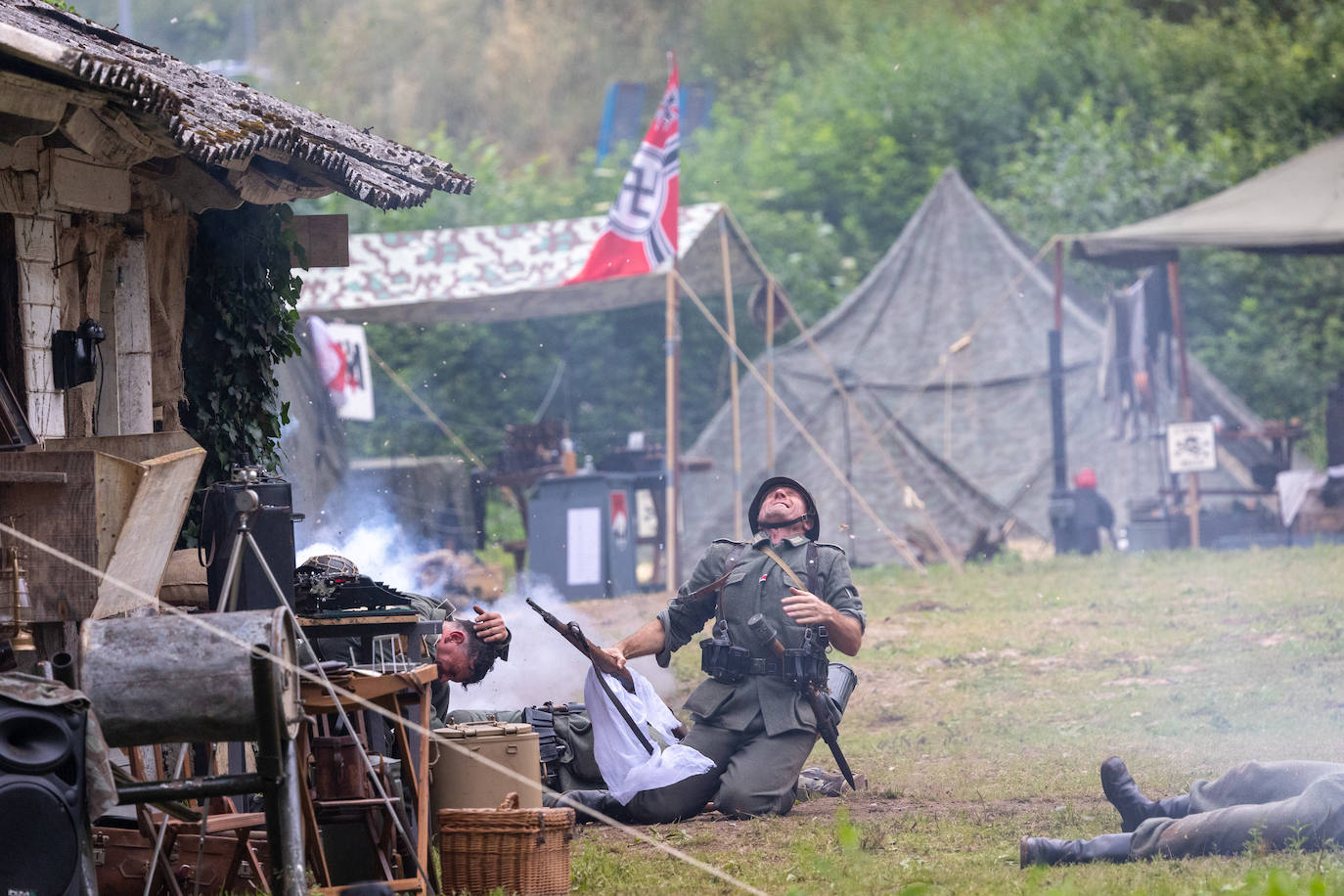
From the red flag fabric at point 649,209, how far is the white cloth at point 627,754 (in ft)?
20.9

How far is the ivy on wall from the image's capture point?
22.1 ft

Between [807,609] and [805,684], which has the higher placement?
[807,609]

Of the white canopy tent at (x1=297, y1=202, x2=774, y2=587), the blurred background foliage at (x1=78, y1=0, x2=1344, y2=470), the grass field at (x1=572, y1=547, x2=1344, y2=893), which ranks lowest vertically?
the grass field at (x1=572, y1=547, x2=1344, y2=893)

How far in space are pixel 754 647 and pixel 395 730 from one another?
205 cm

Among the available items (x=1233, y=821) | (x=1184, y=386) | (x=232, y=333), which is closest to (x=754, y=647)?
(x=1233, y=821)

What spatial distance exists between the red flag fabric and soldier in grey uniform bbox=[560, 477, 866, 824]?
571cm

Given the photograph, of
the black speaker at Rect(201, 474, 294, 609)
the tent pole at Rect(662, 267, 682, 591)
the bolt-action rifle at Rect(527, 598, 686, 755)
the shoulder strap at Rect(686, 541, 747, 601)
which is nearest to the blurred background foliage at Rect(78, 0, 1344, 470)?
the tent pole at Rect(662, 267, 682, 591)

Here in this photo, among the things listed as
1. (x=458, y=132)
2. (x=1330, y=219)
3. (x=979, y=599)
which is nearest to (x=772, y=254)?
(x=1330, y=219)

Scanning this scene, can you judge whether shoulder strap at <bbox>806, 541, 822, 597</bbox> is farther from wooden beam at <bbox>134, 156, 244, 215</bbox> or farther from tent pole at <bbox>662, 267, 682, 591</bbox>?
tent pole at <bbox>662, 267, 682, 591</bbox>

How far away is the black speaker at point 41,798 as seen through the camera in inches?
157

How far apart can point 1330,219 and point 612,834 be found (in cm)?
1061

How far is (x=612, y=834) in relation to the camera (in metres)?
6.03

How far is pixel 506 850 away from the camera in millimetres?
4785

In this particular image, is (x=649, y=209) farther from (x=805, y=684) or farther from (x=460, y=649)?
(x=460, y=649)
